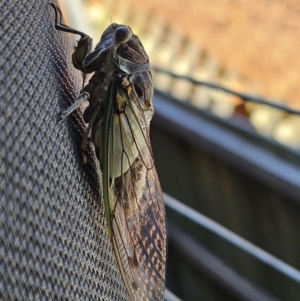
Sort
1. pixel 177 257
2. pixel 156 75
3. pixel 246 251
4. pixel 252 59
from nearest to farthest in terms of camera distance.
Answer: pixel 246 251, pixel 177 257, pixel 156 75, pixel 252 59

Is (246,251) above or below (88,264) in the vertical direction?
below

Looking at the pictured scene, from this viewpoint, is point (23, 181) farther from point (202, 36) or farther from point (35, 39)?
point (202, 36)

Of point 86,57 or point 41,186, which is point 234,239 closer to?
point 86,57

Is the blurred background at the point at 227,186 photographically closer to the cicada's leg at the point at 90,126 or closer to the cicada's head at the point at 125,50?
the cicada's head at the point at 125,50

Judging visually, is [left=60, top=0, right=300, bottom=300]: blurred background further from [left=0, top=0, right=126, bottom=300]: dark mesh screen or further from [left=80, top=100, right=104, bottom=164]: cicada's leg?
[left=0, top=0, right=126, bottom=300]: dark mesh screen

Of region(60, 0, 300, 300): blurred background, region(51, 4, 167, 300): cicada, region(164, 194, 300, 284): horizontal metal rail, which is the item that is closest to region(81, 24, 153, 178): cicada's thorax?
region(51, 4, 167, 300): cicada

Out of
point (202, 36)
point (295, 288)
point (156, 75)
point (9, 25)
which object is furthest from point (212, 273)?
point (202, 36)

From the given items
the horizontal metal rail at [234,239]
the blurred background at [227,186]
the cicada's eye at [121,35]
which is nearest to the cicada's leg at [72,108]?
the cicada's eye at [121,35]

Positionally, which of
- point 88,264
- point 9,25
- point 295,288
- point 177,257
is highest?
point 9,25
